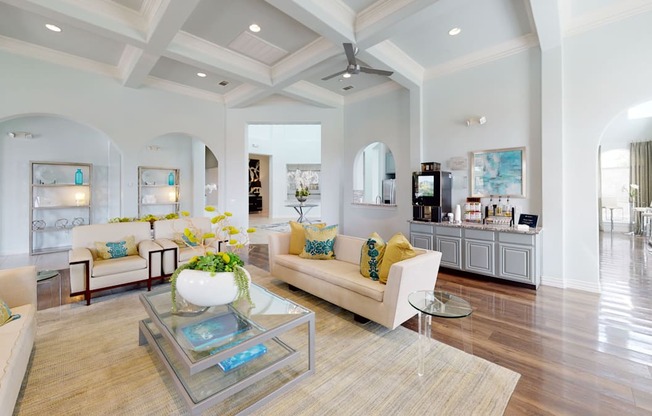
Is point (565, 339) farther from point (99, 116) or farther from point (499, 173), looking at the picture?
point (99, 116)

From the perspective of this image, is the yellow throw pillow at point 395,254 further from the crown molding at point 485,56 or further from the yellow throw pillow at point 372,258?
the crown molding at point 485,56

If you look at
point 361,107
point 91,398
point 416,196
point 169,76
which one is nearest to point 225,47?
point 169,76

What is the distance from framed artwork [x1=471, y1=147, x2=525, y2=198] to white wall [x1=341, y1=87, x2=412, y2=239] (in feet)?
4.13

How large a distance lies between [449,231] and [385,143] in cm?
251

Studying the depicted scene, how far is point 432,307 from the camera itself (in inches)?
86.4

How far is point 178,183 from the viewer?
26.0 feet

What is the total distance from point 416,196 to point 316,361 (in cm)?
350

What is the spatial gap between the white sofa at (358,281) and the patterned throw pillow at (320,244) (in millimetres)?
81

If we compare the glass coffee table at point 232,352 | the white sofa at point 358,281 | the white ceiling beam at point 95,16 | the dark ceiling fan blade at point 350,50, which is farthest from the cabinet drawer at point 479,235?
the white ceiling beam at point 95,16

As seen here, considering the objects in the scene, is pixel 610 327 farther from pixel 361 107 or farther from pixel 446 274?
pixel 361 107

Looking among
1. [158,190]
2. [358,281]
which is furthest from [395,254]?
[158,190]

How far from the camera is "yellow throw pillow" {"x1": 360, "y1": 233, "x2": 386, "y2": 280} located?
290 centimetres

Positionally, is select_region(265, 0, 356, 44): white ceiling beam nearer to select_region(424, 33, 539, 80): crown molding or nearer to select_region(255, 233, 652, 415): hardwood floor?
select_region(424, 33, 539, 80): crown molding

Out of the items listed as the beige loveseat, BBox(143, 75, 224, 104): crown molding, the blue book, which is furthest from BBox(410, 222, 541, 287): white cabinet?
BBox(143, 75, 224, 104): crown molding
